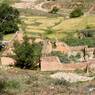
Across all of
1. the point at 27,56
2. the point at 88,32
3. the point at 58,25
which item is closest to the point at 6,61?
the point at 27,56

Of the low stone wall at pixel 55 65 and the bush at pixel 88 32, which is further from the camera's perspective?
the bush at pixel 88 32

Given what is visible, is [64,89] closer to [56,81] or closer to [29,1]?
[56,81]

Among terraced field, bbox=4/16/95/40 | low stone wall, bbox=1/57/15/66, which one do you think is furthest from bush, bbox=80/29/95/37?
low stone wall, bbox=1/57/15/66

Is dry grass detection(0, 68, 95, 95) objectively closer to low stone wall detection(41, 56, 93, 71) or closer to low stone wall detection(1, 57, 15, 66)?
low stone wall detection(41, 56, 93, 71)

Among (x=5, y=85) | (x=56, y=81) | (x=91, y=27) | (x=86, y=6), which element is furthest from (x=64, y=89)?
(x=86, y=6)

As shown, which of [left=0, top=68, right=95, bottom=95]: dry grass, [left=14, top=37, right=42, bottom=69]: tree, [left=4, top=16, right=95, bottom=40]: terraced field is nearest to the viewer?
[left=0, top=68, right=95, bottom=95]: dry grass

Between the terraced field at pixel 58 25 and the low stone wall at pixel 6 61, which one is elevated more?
the low stone wall at pixel 6 61

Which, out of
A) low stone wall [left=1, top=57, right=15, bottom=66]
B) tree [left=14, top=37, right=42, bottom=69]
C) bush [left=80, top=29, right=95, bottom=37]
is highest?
tree [left=14, top=37, right=42, bottom=69]

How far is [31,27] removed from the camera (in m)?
62.4

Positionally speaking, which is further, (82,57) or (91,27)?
(91,27)

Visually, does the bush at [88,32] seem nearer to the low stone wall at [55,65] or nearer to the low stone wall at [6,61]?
the low stone wall at [6,61]

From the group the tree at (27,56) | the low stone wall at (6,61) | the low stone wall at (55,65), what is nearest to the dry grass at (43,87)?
the low stone wall at (55,65)

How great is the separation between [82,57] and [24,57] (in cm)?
873

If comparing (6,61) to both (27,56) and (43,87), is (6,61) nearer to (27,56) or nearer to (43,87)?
(27,56)
